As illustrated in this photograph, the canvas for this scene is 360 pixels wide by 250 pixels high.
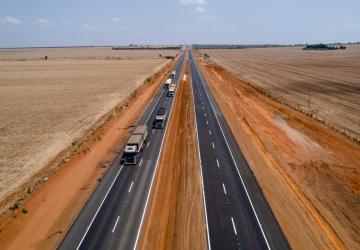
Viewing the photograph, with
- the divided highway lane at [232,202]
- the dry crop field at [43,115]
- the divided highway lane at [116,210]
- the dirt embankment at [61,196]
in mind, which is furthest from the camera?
the dry crop field at [43,115]

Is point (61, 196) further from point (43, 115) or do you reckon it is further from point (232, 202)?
point (43, 115)

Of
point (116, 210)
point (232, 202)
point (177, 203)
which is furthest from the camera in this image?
point (177, 203)

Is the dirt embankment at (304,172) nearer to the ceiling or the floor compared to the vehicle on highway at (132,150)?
nearer to the floor

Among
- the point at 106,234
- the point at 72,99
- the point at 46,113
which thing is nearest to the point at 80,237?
the point at 106,234

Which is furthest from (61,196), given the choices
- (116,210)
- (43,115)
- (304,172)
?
(43,115)

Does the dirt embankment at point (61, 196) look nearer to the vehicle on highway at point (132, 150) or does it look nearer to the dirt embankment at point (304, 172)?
the vehicle on highway at point (132, 150)

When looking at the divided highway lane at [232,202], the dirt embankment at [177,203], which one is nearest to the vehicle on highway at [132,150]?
the dirt embankment at [177,203]

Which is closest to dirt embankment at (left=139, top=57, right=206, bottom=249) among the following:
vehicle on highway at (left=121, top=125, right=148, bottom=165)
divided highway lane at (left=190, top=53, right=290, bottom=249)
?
divided highway lane at (left=190, top=53, right=290, bottom=249)
